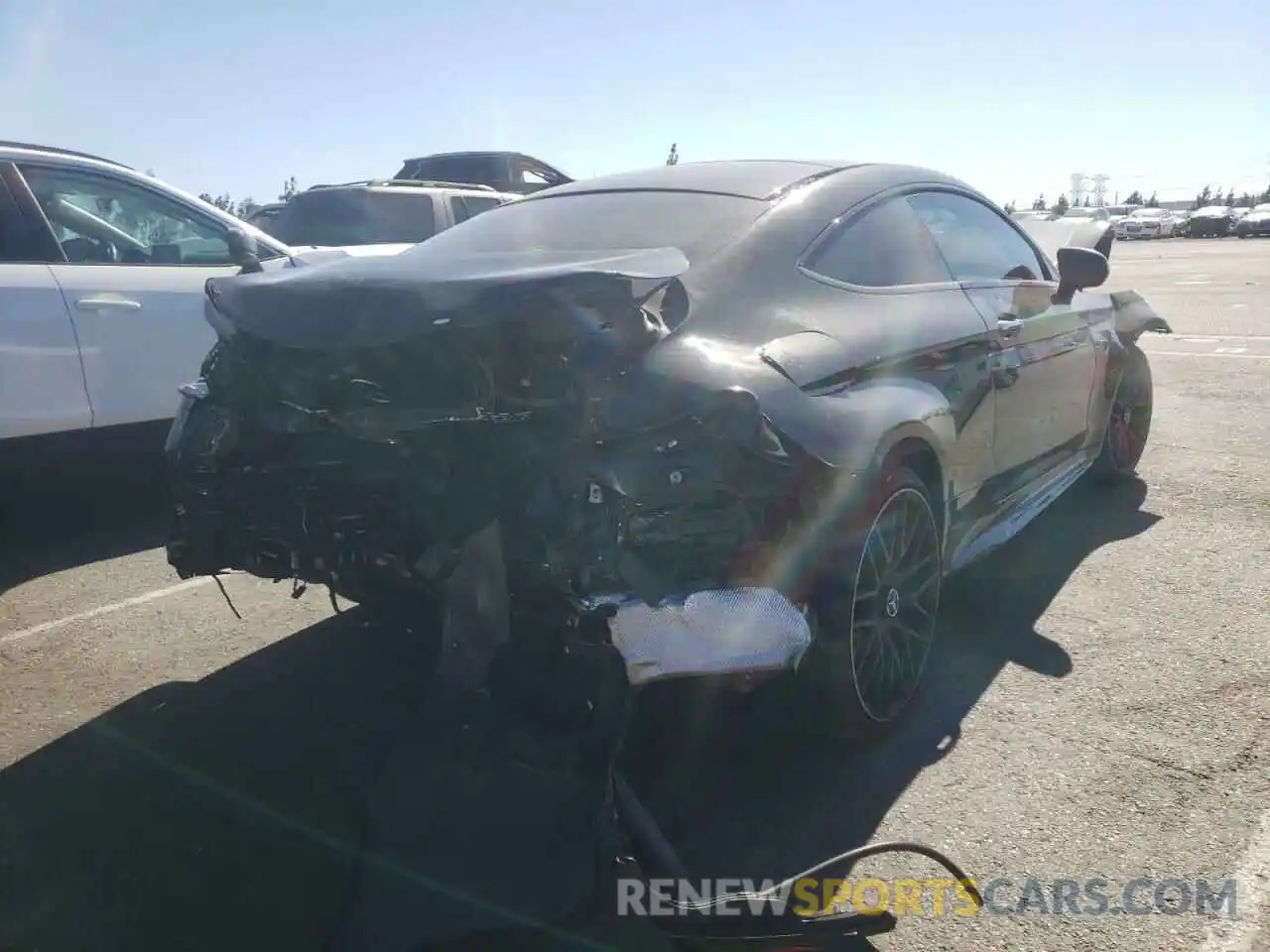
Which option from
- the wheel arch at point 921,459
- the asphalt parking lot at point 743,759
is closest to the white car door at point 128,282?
the asphalt parking lot at point 743,759

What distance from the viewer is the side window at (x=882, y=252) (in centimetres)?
348

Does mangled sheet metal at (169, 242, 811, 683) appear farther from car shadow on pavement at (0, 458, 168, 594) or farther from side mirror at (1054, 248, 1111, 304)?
car shadow on pavement at (0, 458, 168, 594)

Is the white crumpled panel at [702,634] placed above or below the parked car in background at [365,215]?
below

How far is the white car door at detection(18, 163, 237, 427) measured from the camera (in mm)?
5105

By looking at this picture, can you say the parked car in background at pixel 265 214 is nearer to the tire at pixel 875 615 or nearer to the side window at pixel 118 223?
the side window at pixel 118 223

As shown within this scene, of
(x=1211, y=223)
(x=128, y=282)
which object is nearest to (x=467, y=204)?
(x=128, y=282)

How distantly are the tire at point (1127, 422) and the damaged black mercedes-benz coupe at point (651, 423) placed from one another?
1.97 meters

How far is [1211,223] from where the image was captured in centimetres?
5000

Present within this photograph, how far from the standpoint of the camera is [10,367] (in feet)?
15.8

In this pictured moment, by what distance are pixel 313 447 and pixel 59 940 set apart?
4.31ft

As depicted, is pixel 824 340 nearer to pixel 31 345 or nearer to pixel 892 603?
pixel 892 603

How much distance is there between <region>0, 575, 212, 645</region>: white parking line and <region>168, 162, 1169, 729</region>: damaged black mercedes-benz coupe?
1216 millimetres

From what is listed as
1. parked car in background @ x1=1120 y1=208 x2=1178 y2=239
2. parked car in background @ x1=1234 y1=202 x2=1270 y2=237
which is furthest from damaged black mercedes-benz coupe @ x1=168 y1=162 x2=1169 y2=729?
parked car in background @ x1=1120 y1=208 x2=1178 y2=239

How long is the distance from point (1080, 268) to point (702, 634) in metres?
2.96
